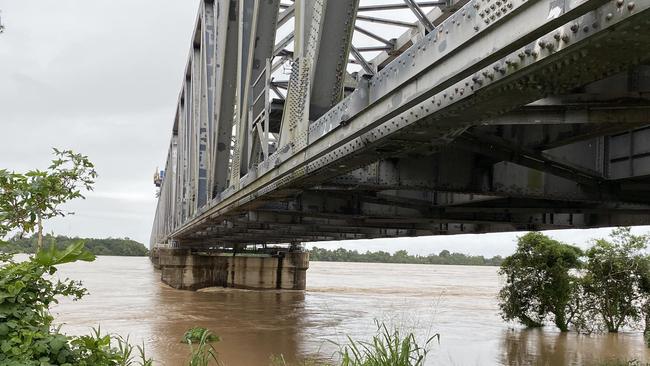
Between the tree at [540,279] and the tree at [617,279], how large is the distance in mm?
726

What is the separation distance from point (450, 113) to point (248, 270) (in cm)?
4727

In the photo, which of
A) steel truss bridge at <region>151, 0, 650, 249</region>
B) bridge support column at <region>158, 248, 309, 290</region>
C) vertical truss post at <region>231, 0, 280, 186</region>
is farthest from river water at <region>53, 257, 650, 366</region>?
bridge support column at <region>158, 248, 309, 290</region>

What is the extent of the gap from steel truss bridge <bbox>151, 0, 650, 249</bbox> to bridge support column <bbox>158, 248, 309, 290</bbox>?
3301 cm

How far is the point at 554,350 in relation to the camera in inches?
783

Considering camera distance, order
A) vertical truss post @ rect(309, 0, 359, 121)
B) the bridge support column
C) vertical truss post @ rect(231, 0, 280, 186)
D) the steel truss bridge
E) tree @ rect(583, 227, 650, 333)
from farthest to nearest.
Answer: the bridge support column, tree @ rect(583, 227, 650, 333), vertical truss post @ rect(231, 0, 280, 186), vertical truss post @ rect(309, 0, 359, 121), the steel truss bridge

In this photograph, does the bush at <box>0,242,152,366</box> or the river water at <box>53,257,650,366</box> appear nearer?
the bush at <box>0,242,152,366</box>

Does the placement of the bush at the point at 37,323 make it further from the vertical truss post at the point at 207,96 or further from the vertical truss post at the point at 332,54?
the vertical truss post at the point at 207,96

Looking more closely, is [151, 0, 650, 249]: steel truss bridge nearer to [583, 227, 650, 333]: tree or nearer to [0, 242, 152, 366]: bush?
[0, 242, 152, 366]: bush

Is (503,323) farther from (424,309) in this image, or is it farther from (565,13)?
(565,13)

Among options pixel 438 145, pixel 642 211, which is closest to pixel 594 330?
pixel 642 211

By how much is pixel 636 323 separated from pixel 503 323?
602 cm

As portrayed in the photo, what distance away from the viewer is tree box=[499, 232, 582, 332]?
77.5 feet

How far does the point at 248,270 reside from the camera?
2026 inches

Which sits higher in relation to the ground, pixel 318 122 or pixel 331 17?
pixel 331 17
